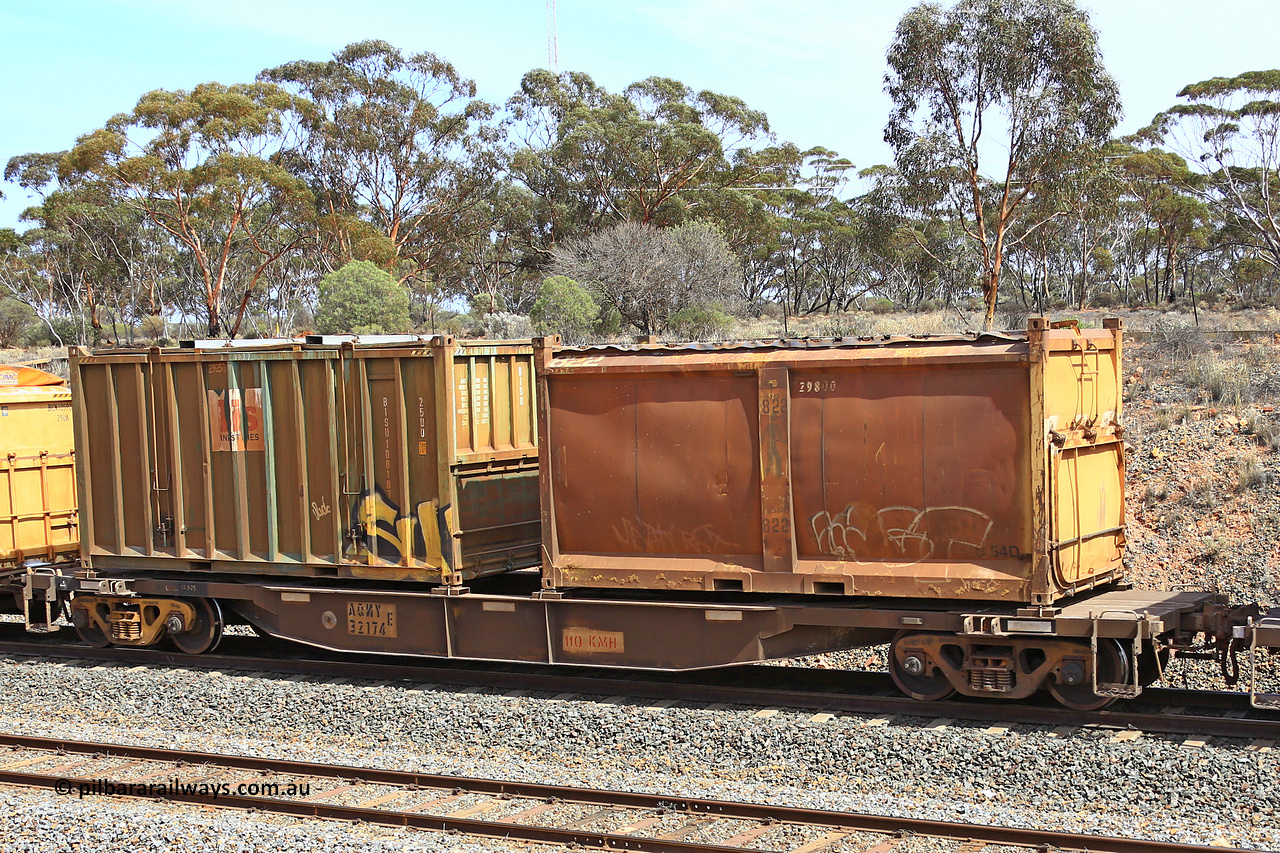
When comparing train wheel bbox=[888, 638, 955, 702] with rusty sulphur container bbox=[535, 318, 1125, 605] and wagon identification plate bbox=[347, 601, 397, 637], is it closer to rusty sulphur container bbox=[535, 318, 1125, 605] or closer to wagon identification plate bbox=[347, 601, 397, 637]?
rusty sulphur container bbox=[535, 318, 1125, 605]

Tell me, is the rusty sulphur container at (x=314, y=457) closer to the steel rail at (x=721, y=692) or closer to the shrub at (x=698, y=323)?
the steel rail at (x=721, y=692)

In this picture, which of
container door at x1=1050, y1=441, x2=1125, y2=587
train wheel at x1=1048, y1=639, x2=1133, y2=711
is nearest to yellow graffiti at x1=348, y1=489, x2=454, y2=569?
Result: container door at x1=1050, y1=441, x2=1125, y2=587

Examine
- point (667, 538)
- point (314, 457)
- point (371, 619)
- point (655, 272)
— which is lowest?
point (371, 619)

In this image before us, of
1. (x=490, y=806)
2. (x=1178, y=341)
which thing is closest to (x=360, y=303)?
(x=1178, y=341)

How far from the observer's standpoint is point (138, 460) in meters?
11.4

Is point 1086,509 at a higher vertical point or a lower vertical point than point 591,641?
higher

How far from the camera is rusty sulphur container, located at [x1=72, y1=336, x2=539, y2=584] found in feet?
33.1

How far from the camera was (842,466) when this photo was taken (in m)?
8.71

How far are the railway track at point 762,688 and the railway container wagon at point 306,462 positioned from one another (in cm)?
70

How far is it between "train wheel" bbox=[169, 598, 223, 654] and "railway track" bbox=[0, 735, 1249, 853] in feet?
8.80

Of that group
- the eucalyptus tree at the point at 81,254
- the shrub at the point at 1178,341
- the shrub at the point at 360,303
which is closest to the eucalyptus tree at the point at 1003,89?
the shrub at the point at 1178,341

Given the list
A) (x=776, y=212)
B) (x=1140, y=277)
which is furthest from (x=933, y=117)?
(x=1140, y=277)

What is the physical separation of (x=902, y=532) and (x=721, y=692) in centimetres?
212

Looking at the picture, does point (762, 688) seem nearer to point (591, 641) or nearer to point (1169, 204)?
point (591, 641)
